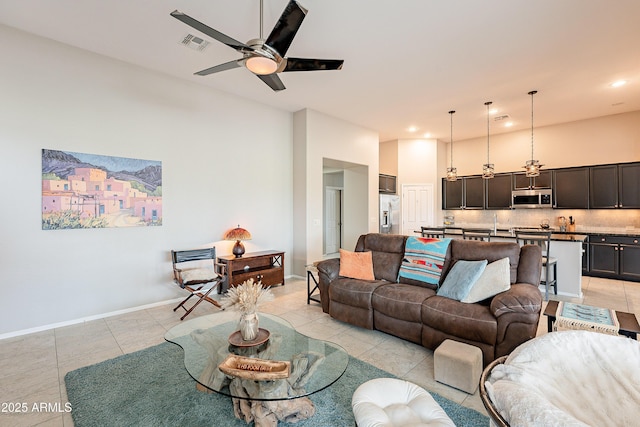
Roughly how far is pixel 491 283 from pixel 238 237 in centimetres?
347

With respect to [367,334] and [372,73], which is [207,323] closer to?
[367,334]

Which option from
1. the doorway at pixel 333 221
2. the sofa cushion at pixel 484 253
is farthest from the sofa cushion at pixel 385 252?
the doorway at pixel 333 221

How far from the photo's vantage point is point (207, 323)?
2598 mm

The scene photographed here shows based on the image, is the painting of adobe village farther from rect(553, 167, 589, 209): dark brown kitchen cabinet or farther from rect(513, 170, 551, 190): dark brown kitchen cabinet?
rect(553, 167, 589, 209): dark brown kitchen cabinet

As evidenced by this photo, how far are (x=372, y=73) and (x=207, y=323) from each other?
3.82 meters

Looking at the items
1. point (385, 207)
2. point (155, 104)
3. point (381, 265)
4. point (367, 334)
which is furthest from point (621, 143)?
point (155, 104)

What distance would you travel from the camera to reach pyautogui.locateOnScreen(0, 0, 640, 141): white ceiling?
112 inches

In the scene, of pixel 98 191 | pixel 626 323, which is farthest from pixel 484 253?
pixel 98 191

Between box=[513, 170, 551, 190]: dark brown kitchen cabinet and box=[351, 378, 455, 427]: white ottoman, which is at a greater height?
box=[513, 170, 551, 190]: dark brown kitchen cabinet

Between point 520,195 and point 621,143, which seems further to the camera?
point 520,195

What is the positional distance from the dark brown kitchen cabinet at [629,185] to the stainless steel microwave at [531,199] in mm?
1114

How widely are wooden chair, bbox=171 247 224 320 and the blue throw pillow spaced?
2.88 meters

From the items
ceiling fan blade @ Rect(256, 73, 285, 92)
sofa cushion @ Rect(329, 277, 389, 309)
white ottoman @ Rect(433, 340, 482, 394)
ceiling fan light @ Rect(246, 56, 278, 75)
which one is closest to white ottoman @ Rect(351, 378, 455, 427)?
white ottoman @ Rect(433, 340, 482, 394)

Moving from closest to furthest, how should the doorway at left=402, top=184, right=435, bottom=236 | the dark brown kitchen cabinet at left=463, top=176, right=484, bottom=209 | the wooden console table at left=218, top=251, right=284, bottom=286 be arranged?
1. the wooden console table at left=218, top=251, right=284, bottom=286
2. the dark brown kitchen cabinet at left=463, top=176, right=484, bottom=209
3. the doorway at left=402, top=184, right=435, bottom=236
